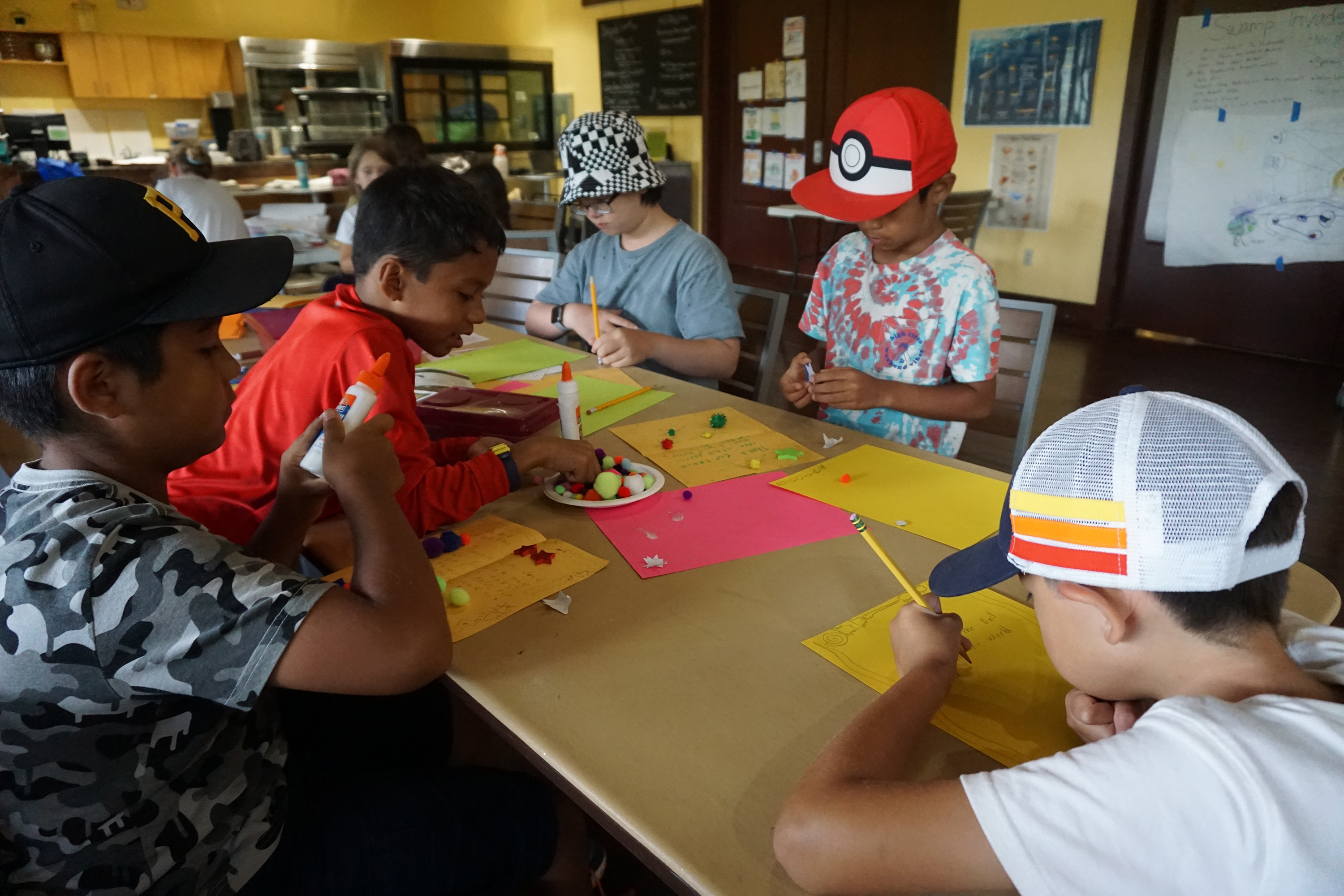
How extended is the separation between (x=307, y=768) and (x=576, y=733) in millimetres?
554

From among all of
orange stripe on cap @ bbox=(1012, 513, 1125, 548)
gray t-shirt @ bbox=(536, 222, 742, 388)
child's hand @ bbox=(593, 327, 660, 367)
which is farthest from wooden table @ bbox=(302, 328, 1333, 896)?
gray t-shirt @ bbox=(536, 222, 742, 388)

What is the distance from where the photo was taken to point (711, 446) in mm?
1499

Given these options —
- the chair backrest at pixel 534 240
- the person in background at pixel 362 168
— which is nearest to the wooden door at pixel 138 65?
the person in background at pixel 362 168

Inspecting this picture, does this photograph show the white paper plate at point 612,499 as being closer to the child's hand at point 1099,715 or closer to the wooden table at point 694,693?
the wooden table at point 694,693

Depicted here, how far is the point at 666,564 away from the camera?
109cm

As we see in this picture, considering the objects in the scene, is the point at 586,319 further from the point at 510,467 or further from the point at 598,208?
the point at 510,467

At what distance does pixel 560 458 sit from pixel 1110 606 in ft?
2.79

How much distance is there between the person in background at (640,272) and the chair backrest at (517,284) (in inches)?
19.9

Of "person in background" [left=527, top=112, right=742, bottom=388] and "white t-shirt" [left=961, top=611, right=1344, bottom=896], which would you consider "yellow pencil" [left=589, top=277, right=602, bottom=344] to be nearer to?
"person in background" [left=527, top=112, right=742, bottom=388]

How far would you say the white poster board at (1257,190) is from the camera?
A: 13.1 ft

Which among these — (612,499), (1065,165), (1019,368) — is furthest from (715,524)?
(1065,165)

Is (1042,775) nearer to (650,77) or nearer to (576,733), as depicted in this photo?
(576,733)

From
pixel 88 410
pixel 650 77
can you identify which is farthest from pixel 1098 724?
pixel 650 77

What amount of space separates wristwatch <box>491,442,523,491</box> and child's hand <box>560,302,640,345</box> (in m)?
0.72
